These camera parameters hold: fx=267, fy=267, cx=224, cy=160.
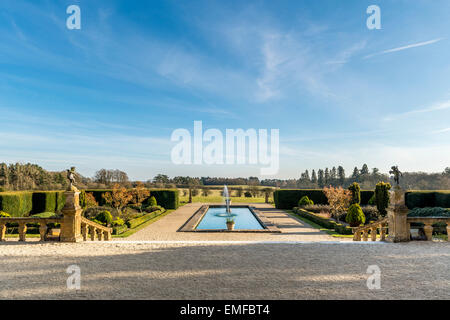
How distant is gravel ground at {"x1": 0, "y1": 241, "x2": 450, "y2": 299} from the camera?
4211mm

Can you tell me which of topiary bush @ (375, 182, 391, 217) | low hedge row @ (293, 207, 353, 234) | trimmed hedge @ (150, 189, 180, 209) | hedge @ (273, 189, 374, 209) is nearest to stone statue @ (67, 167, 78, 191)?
low hedge row @ (293, 207, 353, 234)

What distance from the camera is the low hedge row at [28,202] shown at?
16859 millimetres

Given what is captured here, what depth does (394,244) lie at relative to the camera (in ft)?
23.8

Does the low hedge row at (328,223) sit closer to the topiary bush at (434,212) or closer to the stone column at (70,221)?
the topiary bush at (434,212)

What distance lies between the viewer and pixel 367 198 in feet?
77.6

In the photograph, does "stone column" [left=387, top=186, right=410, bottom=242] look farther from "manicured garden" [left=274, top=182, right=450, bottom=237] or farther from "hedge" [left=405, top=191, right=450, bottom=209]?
"hedge" [left=405, top=191, right=450, bottom=209]

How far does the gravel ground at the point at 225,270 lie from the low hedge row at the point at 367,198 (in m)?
16.2

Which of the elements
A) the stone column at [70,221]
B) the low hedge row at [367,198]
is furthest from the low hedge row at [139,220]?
the low hedge row at [367,198]

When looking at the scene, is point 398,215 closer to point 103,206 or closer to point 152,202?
point 152,202

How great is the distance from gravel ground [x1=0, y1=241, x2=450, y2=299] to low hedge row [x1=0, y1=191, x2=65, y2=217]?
12.0 m
